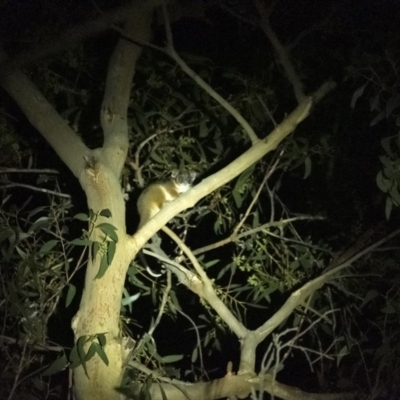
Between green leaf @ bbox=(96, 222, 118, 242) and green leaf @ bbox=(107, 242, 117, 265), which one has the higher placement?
green leaf @ bbox=(96, 222, 118, 242)

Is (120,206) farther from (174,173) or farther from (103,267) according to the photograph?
(174,173)

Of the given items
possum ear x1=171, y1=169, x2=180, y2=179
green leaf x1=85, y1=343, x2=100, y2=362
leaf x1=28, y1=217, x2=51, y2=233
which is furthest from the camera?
possum ear x1=171, y1=169, x2=180, y2=179

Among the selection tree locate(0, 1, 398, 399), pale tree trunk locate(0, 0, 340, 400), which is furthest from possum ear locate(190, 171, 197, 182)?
pale tree trunk locate(0, 0, 340, 400)

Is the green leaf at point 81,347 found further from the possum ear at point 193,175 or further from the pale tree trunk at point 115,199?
the possum ear at point 193,175

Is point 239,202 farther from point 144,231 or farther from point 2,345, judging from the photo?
point 2,345

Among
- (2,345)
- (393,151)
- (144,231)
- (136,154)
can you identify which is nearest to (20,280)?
(2,345)

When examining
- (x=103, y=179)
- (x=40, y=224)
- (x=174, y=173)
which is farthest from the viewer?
(x=174, y=173)

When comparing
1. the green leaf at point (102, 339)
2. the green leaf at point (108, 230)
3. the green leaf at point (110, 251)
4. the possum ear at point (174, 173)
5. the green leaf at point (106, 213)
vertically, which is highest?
the possum ear at point (174, 173)

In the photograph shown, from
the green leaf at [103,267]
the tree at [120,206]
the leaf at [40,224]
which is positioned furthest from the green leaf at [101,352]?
the leaf at [40,224]

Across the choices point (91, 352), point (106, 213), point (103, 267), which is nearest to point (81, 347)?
point (91, 352)

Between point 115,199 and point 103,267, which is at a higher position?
point 115,199

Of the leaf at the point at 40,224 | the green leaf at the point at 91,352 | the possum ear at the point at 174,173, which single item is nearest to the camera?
the green leaf at the point at 91,352

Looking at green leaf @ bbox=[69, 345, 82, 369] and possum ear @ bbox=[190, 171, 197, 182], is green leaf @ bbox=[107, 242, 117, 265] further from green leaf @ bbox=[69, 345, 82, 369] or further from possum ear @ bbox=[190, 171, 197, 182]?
possum ear @ bbox=[190, 171, 197, 182]

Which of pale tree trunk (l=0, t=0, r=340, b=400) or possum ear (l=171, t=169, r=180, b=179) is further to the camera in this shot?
possum ear (l=171, t=169, r=180, b=179)
